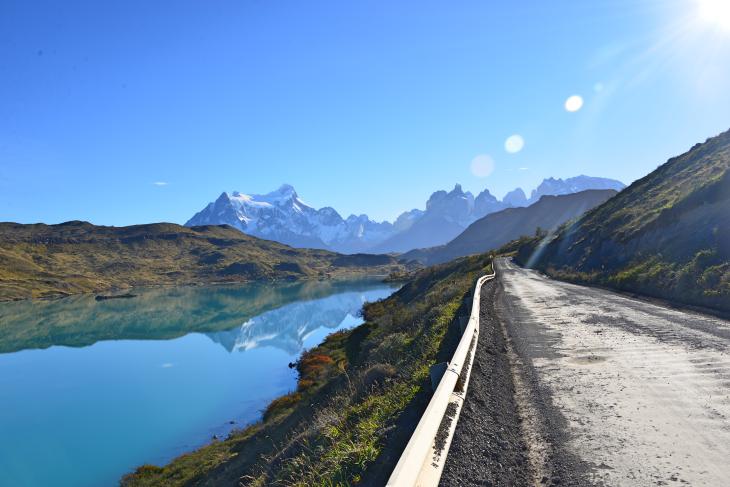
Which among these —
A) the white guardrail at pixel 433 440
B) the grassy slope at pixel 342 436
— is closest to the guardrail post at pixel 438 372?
the white guardrail at pixel 433 440

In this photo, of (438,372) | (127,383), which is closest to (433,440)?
(438,372)

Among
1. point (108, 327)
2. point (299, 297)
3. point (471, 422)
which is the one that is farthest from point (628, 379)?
point (299, 297)

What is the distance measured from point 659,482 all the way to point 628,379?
417cm

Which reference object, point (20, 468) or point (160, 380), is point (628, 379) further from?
point (160, 380)

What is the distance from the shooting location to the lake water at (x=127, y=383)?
1056 inches

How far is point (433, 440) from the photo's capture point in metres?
4.91

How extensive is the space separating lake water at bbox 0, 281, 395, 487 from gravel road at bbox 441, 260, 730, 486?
82.5 feet

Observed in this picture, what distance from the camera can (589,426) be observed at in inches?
238

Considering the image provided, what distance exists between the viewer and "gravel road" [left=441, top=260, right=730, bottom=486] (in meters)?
4.77

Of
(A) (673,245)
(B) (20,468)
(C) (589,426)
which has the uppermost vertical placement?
(A) (673,245)

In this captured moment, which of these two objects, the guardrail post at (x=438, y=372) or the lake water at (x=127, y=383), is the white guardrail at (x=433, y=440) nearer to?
the guardrail post at (x=438, y=372)

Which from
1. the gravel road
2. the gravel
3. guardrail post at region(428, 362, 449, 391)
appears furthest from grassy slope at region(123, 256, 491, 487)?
the gravel road

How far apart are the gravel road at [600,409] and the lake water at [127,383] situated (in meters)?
25.1

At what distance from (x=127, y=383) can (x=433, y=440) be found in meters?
48.2
